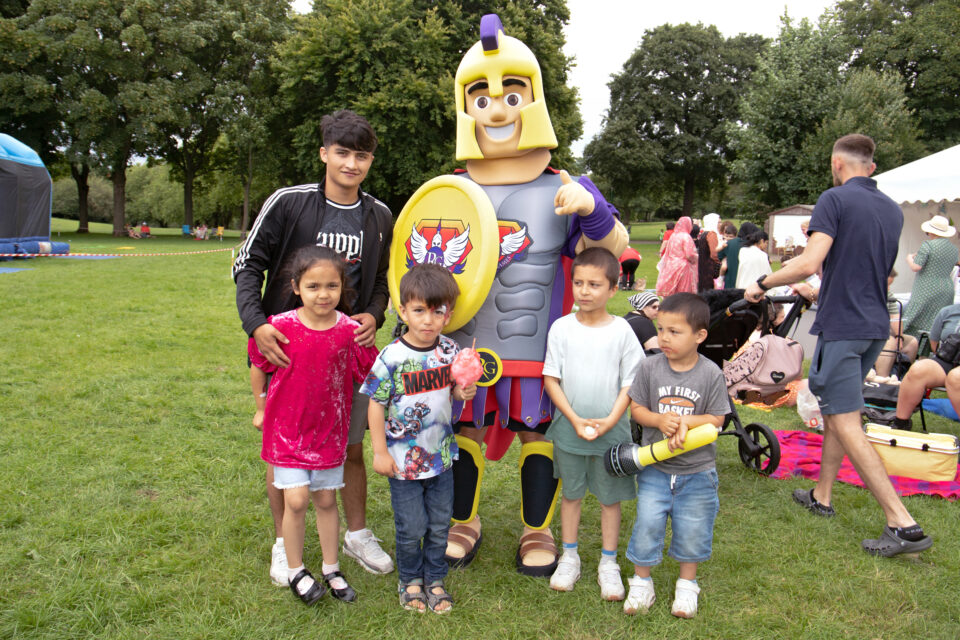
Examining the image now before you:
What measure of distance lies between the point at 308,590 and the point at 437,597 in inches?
21.6

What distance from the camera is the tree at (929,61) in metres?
27.2

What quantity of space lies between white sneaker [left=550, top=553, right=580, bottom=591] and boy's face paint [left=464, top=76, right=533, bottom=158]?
197 centimetres

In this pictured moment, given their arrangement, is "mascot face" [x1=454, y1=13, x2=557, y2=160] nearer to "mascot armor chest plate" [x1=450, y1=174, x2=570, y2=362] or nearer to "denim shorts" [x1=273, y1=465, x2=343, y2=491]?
"mascot armor chest plate" [x1=450, y1=174, x2=570, y2=362]

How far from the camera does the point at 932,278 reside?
6605 millimetres

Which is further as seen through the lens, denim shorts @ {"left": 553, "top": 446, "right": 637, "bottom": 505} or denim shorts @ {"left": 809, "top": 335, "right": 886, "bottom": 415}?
denim shorts @ {"left": 809, "top": 335, "right": 886, "bottom": 415}

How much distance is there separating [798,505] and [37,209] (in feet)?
62.0

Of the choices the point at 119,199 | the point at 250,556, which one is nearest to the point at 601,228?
the point at 250,556

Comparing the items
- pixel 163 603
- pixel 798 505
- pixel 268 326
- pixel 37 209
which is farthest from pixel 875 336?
pixel 37 209

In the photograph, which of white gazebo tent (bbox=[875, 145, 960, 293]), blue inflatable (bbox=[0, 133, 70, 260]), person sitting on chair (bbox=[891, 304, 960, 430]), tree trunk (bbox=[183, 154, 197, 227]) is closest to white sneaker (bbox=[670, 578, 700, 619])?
person sitting on chair (bbox=[891, 304, 960, 430])

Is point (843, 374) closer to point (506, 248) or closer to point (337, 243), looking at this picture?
point (506, 248)

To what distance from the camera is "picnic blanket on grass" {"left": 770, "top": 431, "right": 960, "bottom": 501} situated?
13.7 ft

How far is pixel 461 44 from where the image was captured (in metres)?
22.8

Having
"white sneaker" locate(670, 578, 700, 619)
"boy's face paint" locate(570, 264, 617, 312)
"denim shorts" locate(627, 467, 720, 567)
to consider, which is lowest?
"white sneaker" locate(670, 578, 700, 619)

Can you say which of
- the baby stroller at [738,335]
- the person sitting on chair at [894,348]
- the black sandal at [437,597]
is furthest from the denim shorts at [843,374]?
the person sitting on chair at [894,348]
